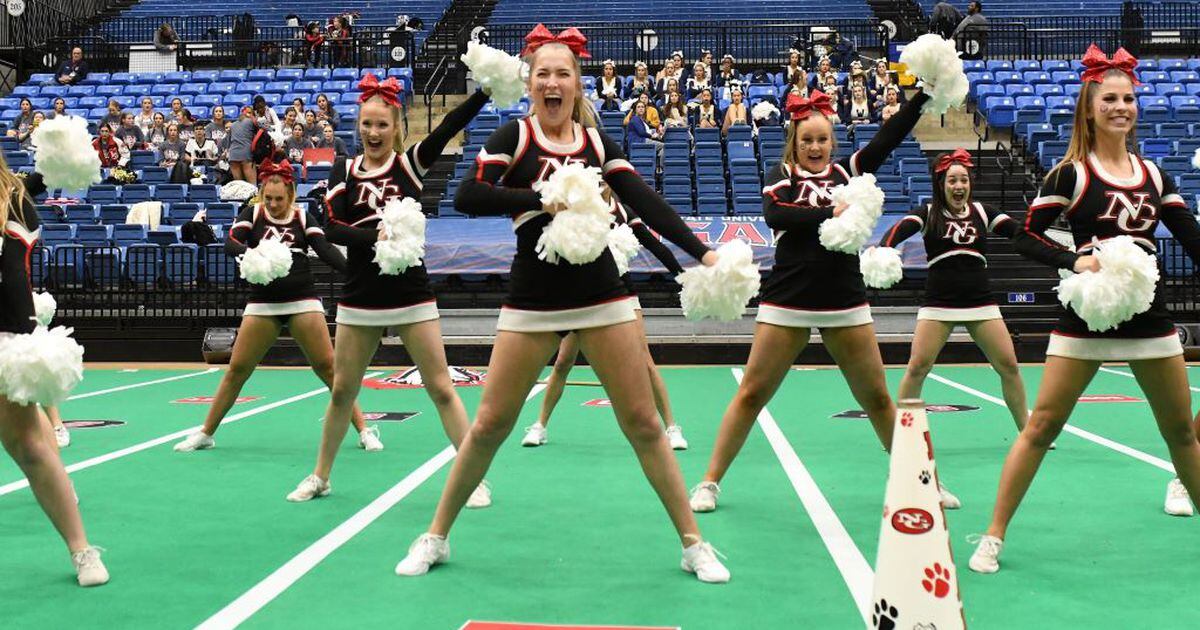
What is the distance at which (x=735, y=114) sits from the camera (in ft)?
68.0

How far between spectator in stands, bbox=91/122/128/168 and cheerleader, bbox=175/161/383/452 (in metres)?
13.6

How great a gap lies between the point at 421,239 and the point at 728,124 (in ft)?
51.7

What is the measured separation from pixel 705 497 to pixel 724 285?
1.81m

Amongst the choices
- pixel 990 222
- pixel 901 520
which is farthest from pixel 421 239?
pixel 990 222

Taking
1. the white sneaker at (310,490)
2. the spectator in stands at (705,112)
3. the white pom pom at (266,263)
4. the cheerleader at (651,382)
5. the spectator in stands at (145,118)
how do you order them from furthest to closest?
the spectator in stands at (145,118)
the spectator in stands at (705,112)
the cheerleader at (651,382)
the white pom pom at (266,263)
the white sneaker at (310,490)

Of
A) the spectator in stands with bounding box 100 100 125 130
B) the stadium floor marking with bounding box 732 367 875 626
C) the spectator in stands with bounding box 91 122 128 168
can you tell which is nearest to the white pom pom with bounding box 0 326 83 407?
the stadium floor marking with bounding box 732 367 875 626

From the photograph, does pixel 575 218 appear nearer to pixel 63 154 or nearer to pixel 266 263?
pixel 63 154

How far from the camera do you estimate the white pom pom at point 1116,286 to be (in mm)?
4254

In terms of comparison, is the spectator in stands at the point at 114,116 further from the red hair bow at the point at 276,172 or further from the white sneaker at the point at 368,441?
the white sneaker at the point at 368,441

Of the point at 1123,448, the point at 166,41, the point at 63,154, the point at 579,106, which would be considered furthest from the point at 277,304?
the point at 166,41

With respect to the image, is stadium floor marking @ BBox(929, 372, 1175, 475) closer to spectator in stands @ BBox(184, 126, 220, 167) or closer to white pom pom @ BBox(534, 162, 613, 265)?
white pom pom @ BBox(534, 162, 613, 265)

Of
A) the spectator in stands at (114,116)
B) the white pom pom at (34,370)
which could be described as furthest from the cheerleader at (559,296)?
the spectator in stands at (114,116)

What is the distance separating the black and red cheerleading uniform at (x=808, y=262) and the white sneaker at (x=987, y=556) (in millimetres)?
1326

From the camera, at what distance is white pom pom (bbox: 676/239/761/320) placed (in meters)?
4.21
